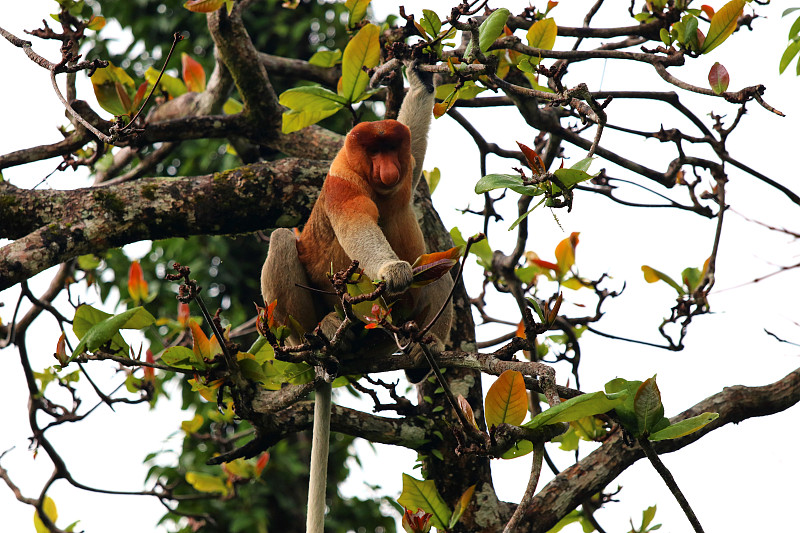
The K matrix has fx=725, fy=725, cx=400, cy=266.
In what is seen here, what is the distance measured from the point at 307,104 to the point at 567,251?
1.54m

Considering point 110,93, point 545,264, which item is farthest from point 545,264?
point 110,93

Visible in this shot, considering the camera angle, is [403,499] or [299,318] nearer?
[403,499]

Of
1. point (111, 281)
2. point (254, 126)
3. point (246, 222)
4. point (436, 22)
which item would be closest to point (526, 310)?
point (436, 22)

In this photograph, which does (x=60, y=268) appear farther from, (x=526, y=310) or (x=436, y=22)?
(x=526, y=310)

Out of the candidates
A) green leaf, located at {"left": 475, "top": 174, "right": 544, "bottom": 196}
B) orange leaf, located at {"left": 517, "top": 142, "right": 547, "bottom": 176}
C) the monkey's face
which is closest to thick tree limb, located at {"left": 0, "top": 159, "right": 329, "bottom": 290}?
the monkey's face

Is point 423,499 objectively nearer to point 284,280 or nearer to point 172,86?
point 284,280

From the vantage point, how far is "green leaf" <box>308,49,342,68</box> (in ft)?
12.2

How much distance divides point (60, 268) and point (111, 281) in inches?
140

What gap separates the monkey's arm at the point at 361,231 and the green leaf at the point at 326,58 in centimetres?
113

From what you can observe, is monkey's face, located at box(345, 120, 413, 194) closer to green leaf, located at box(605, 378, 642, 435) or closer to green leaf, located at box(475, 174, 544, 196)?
green leaf, located at box(475, 174, 544, 196)

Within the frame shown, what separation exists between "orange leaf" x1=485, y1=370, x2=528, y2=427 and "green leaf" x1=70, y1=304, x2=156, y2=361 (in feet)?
3.70

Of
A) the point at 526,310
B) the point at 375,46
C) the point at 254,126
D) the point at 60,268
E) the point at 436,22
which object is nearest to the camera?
the point at 526,310

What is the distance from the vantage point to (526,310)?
1940mm

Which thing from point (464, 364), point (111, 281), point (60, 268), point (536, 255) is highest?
point (111, 281)
